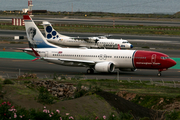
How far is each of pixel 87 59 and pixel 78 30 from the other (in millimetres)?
69509

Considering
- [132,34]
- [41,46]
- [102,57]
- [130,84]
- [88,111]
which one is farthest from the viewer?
[132,34]

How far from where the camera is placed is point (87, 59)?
174 ft

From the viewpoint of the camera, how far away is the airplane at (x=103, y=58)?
4950 centimetres

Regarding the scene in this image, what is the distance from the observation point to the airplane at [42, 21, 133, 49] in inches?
3000

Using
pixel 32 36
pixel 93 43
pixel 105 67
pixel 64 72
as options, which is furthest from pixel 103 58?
pixel 93 43

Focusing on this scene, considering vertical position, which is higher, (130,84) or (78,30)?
(78,30)

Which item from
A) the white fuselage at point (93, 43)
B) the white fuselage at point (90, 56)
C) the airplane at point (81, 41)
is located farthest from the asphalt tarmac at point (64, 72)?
the white fuselage at point (93, 43)

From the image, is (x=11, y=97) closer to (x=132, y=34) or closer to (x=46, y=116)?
(x=46, y=116)

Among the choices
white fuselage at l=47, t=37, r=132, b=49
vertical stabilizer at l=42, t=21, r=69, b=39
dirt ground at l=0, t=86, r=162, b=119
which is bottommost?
dirt ground at l=0, t=86, r=162, b=119

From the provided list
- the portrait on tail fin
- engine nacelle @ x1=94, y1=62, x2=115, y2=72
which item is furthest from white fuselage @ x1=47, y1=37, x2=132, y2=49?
engine nacelle @ x1=94, y1=62, x2=115, y2=72

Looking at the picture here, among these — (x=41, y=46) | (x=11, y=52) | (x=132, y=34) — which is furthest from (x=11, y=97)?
(x=132, y=34)

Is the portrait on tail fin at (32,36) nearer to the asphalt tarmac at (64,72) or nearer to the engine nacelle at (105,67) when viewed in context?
the asphalt tarmac at (64,72)

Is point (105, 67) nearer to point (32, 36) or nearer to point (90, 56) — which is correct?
point (90, 56)

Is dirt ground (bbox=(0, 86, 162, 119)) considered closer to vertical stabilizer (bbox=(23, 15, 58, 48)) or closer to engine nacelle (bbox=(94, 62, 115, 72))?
engine nacelle (bbox=(94, 62, 115, 72))
